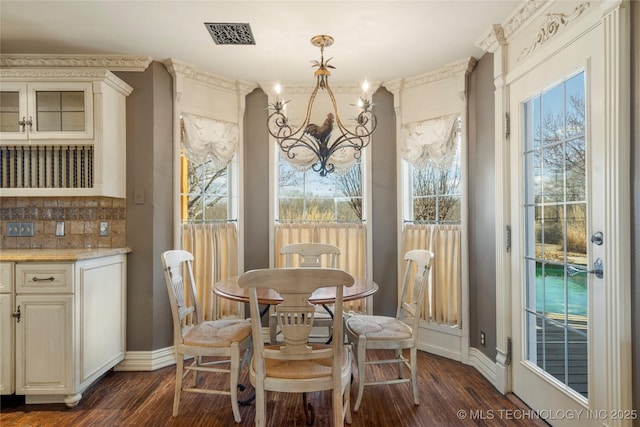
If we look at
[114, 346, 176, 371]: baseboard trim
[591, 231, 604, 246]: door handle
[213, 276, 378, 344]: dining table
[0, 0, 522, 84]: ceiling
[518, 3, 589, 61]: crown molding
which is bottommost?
[114, 346, 176, 371]: baseboard trim

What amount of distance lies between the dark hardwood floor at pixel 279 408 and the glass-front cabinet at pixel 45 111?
187 centimetres

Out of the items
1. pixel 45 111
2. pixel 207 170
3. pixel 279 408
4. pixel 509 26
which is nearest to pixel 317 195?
pixel 207 170

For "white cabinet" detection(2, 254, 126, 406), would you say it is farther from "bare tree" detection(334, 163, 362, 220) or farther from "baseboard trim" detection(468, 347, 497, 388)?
"baseboard trim" detection(468, 347, 497, 388)

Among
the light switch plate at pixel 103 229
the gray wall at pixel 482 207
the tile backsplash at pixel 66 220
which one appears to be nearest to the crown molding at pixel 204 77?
the tile backsplash at pixel 66 220

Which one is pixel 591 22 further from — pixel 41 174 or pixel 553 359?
pixel 41 174

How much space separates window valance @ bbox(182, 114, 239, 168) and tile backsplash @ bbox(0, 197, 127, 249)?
758mm

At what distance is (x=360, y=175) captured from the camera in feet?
12.0

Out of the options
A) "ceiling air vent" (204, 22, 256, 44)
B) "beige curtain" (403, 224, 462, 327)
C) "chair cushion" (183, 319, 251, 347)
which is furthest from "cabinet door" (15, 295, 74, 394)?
"beige curtain" (403, 224, 462, 327)

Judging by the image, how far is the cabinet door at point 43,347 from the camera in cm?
233

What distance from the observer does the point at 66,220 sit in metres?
2.97

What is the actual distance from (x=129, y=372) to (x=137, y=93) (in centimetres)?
231

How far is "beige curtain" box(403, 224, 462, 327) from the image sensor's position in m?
3.15

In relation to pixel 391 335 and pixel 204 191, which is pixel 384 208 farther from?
pixel 204 191

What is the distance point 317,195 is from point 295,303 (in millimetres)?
2054
